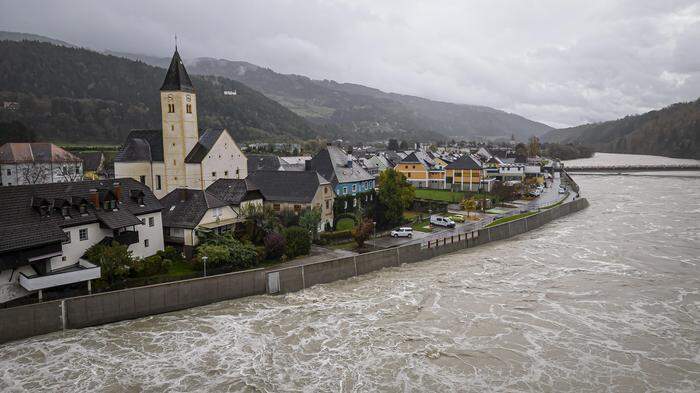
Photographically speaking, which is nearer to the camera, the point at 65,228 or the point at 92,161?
the point at 65,228

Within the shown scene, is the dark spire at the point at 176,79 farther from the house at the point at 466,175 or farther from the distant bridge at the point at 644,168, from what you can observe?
the distant bridge at the point at 644,168

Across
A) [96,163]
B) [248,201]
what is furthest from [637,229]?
[96,163]

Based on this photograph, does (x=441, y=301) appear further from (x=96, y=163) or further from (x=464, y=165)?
(x=96, y=163)

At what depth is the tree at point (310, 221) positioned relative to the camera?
36.3m

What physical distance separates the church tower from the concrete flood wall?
57.8 feet

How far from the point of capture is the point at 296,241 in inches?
1305

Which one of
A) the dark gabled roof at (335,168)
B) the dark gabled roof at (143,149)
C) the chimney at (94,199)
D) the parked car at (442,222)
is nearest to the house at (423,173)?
the dark gabled roof at (335,168)

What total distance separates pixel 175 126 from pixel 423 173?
47.5m

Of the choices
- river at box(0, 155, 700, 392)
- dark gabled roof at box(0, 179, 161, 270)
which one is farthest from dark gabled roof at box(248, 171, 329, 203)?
dark gabled roof at box(0, 179, 161, 270)

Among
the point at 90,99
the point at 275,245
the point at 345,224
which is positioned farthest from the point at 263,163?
the point at 90,99

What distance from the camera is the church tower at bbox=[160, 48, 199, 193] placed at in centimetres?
4203

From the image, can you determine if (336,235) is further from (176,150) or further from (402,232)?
(176,150)

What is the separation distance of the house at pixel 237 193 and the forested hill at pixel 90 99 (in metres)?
89.1

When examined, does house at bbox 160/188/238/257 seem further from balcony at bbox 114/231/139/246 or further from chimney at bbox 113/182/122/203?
chimney at bbox 113/182/122/203
